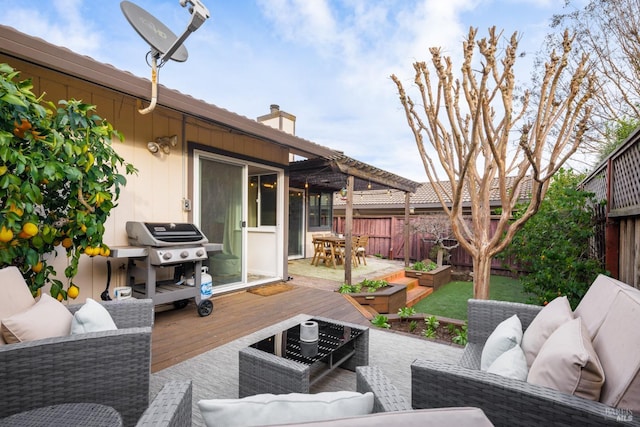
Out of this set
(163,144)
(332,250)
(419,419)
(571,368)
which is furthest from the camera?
(332,250)

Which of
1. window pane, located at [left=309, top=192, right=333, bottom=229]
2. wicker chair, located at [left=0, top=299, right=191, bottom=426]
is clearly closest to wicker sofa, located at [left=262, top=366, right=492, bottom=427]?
A: wicker chair, located at [left=0, top=299, right=191, bottom=426]

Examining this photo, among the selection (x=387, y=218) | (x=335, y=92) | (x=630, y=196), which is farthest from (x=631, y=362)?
(x=335, y=92)

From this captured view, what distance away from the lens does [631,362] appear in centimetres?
103

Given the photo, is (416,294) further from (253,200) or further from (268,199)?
(253,200)

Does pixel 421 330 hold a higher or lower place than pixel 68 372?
lower

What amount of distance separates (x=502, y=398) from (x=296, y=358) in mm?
1161

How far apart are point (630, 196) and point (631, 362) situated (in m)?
2.42

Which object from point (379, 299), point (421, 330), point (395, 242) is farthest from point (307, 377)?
point (395, 242)

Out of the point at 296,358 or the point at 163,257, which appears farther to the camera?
→ the point at 163,257

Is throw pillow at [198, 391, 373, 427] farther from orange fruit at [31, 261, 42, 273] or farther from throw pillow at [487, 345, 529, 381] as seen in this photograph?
orange fruit at [31, 261, 42, 273]

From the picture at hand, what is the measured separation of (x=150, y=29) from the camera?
3055mm

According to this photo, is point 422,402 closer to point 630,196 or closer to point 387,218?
point 630,196

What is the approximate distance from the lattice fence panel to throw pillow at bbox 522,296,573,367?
1.55m

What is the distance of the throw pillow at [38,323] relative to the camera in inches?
56.8
